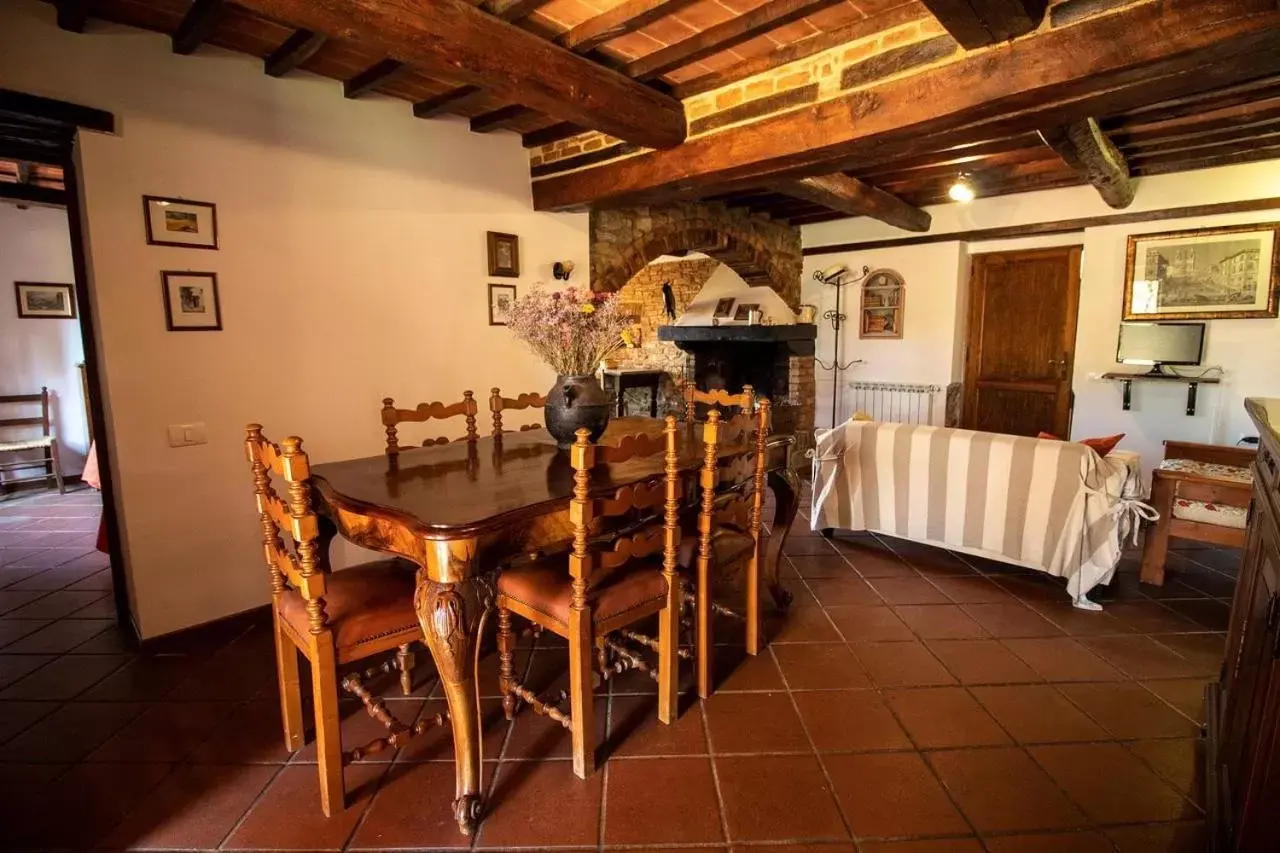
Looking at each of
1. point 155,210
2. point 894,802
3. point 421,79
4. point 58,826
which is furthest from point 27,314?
point 894,802

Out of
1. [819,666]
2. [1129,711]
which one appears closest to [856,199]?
[819,666]

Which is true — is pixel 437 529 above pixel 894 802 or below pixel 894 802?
above

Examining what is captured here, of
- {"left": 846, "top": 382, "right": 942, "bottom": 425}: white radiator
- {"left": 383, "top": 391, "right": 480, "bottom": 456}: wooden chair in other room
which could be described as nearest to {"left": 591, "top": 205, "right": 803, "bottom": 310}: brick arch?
{"left": 846, "top": 382, "right": 942, "bottom": 425}: white radiator

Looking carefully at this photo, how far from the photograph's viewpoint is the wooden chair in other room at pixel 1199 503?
283cm

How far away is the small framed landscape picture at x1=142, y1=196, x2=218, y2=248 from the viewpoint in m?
2.44

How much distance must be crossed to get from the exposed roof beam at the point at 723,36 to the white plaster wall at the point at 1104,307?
4.21 metres

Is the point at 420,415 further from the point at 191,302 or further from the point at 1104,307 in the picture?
the point at 1104,307

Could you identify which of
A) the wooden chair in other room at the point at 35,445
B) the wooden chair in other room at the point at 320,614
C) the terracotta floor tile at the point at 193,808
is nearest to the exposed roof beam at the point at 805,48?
the wooden chair in other room at the point at 320,614

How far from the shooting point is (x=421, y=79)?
2.86 meters

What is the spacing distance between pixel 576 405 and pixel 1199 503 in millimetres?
2921

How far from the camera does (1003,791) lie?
174 centimetres

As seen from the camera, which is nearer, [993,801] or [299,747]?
[993,801]

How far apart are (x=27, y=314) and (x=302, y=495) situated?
18.5ft

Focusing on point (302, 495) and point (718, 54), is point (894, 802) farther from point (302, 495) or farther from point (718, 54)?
point (718, 54)
